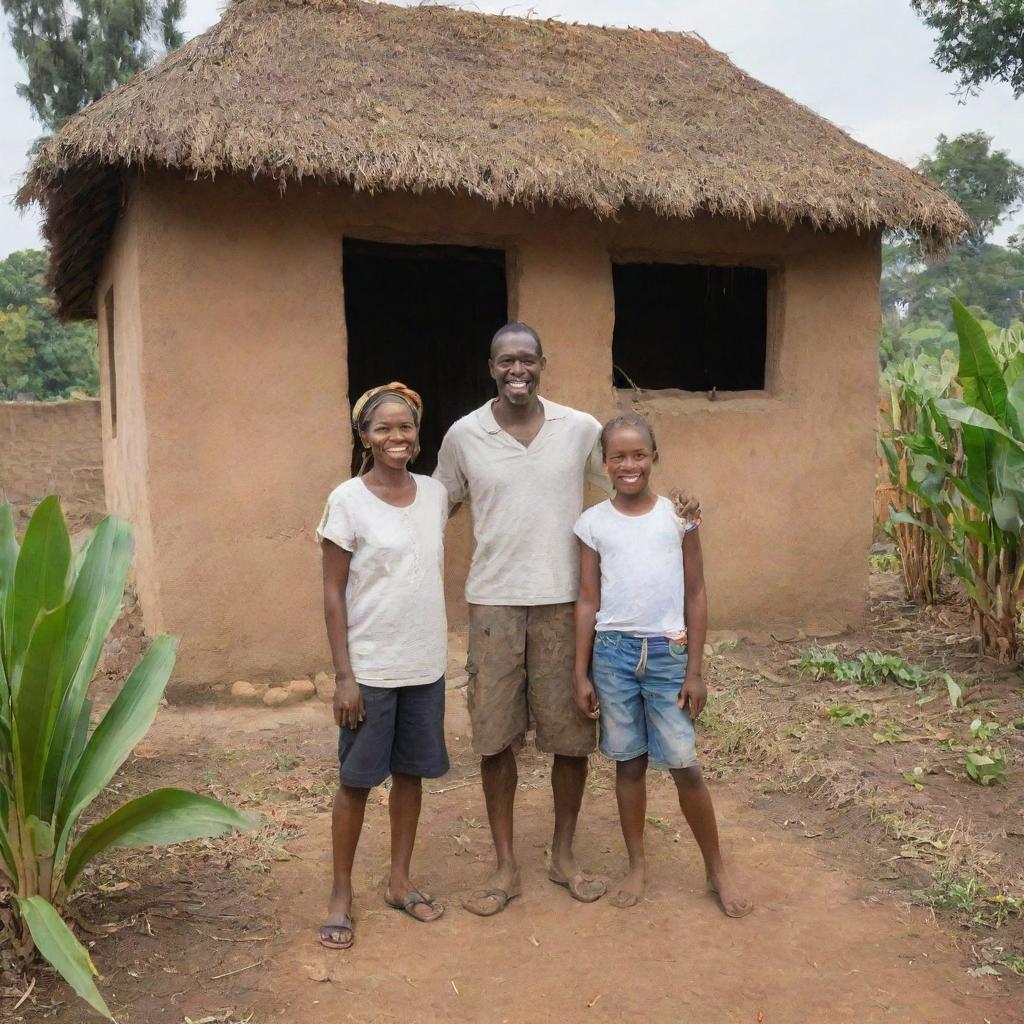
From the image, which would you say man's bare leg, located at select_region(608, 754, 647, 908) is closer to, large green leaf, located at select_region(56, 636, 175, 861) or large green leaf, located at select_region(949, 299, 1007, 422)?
large green leaf, located at select_region(56, 636, 175, 861)

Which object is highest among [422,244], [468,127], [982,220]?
[982,220]

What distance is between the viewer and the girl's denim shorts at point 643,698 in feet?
8.70

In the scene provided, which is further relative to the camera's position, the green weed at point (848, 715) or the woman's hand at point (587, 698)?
the green weed at point (848, 715)

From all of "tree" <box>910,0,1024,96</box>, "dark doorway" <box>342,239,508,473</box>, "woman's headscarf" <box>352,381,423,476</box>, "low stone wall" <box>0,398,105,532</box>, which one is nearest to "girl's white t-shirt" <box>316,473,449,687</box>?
"woman's headscarf" <box>352,381,423,476</box>

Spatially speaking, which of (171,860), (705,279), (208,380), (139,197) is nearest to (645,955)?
(171,860)

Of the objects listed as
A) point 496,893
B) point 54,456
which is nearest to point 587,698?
point 496,893

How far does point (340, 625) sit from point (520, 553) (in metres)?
0.51

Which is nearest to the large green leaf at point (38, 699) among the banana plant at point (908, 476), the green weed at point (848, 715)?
the green weed at point (848, 715)

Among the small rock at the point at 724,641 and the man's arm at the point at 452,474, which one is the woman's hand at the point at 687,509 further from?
the small rock at the point at 724,641

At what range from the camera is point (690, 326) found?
779 cm

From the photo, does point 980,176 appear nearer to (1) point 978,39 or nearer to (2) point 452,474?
(1) point 978,39

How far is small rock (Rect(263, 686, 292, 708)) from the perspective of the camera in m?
4.62

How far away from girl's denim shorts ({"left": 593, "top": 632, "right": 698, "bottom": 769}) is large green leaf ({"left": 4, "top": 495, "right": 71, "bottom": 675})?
4.42 feet

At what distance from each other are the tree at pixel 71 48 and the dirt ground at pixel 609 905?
57.0 ft
